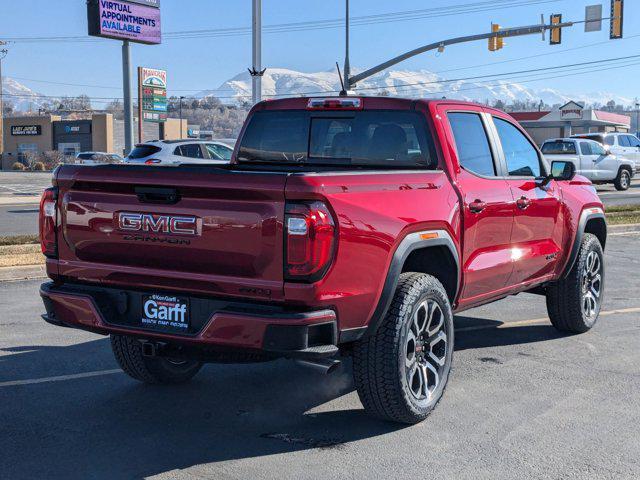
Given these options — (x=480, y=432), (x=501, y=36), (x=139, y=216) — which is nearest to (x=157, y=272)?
(x=139, y=216)

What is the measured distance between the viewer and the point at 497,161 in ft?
19.7

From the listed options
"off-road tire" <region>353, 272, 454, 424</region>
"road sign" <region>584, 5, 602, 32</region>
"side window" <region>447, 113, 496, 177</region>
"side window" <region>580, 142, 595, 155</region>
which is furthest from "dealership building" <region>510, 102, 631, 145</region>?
"off-road tire" <region>353, 272, 454, 424</region>

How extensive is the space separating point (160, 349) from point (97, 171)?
1.06 m

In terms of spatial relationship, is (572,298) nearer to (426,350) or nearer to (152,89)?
(426,350)

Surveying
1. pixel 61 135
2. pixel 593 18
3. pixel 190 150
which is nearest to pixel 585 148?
pixel 593 18

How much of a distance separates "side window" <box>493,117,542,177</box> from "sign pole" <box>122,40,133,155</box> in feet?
80.3

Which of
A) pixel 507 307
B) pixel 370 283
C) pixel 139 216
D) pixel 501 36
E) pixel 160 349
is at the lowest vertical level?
pixel 507 307

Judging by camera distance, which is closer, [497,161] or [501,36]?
[497,161]

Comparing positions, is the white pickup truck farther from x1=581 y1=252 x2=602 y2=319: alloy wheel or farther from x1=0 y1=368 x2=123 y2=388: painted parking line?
x1=0 y1=368 x2=123 y2=388: painted parking line

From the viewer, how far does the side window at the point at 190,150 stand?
20984 millimetres

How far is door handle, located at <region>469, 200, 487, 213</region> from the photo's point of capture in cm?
534

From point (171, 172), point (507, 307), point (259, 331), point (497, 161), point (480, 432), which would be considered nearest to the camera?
point (259, 331)

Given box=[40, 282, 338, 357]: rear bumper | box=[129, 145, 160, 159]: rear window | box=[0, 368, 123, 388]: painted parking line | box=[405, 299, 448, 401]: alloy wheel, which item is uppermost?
box=[129, 145, 160, 159]: rear window

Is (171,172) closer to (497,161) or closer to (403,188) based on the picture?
(403,188)
